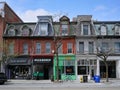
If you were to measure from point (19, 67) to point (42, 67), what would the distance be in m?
4.11

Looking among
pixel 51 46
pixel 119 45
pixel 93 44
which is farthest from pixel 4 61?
pixel 119 45

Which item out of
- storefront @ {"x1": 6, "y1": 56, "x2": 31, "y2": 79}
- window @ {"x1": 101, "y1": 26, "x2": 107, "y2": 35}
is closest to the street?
storefront @ {"x1": 6, "y1": 56, "x2": 31, "y2": 79}

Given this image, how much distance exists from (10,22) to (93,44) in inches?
661

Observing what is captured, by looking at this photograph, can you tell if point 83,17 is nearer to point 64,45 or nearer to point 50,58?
point 64,45

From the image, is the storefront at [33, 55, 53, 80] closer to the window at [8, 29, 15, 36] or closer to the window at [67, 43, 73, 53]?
the window at [67, 43, 73, 53]

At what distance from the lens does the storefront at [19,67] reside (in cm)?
4488

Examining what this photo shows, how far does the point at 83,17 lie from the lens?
46719 millimetres

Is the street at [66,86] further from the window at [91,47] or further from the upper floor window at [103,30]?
the upper floor window at [103,30]

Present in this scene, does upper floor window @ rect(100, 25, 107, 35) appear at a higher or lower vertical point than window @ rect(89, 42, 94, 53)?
higher

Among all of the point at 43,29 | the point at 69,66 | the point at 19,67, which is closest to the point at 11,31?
the point at 43,29

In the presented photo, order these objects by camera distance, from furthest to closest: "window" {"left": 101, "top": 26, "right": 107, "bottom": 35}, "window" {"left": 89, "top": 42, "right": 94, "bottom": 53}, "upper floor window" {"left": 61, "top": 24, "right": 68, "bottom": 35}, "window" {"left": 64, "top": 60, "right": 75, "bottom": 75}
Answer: "upper floor window" {"left": 61, "top": 24, "right": 68, "bottom": 35} → "window" {"left": 101, "top": 26, "right": 107, "bottom": 35} → "window" {"left": 89, "top": 42, "right": 94, "bottom": 53} → "window" {"left": 64, "top": 60, "right": 75, "bottom": 75}

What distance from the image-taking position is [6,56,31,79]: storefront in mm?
44875

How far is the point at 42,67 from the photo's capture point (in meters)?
46.0

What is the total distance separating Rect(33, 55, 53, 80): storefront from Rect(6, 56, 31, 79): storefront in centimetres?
125
